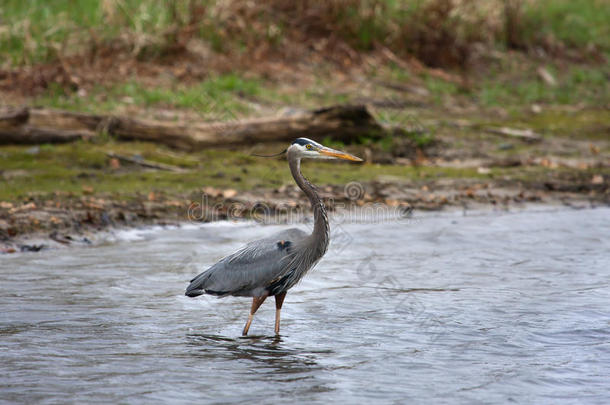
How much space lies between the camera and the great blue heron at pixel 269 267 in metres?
6.71

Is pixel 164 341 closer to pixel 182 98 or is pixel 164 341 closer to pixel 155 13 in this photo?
pixel 182 98

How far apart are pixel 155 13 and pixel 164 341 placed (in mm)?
10327

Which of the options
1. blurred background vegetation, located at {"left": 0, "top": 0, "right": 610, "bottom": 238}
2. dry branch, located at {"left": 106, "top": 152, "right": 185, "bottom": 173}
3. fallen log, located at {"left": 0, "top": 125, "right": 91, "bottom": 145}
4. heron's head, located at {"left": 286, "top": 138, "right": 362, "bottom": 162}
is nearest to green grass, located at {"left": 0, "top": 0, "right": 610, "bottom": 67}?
blurred background vegetation, located at {"left": 0, "top": 0, "right": 610, "bottom": 238}

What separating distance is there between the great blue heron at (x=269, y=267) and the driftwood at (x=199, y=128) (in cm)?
534

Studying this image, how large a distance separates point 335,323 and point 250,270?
84 centimetres

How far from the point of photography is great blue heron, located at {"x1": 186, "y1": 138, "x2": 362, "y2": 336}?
22.0 ft

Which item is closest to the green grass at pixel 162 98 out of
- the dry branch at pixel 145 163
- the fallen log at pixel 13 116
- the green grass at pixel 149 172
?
the green grass at pixel 149 172

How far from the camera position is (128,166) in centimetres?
1134

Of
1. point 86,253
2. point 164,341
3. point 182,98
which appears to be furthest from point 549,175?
point 164,341

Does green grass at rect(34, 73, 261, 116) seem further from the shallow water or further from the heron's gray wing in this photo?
the heron's gray wing

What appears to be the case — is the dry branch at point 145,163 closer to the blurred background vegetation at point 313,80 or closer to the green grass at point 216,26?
the blurred background vegetation at point 313,80

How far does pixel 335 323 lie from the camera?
22.7ft

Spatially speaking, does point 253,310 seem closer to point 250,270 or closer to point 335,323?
point 250,270

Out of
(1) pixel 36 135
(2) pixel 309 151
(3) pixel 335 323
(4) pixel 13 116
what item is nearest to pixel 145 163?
(1) pixel 36 135
